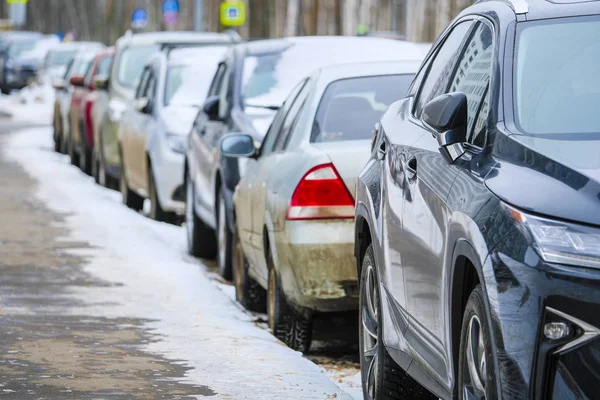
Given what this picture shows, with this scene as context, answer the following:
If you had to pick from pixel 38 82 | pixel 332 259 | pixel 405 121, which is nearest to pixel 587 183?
pixel 405 121

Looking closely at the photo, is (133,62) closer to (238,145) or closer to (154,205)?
(154,205)

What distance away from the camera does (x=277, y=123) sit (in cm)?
1026

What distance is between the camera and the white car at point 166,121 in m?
15.9

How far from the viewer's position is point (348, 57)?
40.2 ft

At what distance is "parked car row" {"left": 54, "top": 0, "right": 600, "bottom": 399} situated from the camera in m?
4.43

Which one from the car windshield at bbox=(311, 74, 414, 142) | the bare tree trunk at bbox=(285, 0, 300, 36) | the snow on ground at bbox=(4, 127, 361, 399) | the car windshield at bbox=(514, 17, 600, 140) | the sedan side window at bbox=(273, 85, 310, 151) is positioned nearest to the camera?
the car windshield at bbox=(514, 17, 600, 140)

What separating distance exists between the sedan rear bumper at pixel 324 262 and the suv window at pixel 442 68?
6.04 ft

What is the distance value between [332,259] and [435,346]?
2939 millimetres

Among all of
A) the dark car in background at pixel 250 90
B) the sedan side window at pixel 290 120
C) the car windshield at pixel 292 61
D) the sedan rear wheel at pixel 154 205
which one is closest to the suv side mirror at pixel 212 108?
the dark car in background at pixel 250 90

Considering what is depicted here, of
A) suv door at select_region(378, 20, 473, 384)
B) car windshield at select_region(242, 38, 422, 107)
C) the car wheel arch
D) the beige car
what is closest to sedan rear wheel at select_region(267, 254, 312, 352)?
suv door at select_region(378, 20, 473, 384)

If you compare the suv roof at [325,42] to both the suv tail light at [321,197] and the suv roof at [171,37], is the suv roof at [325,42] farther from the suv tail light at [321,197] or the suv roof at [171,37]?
the suv roof at [171,37]

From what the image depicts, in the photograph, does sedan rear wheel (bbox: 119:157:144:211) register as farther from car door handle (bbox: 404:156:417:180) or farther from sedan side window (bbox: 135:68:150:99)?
car door handle (bbox: 404:156:417:180)

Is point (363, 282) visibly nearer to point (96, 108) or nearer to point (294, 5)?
point (96, 108)

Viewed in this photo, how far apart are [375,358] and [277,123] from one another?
3760 mm
